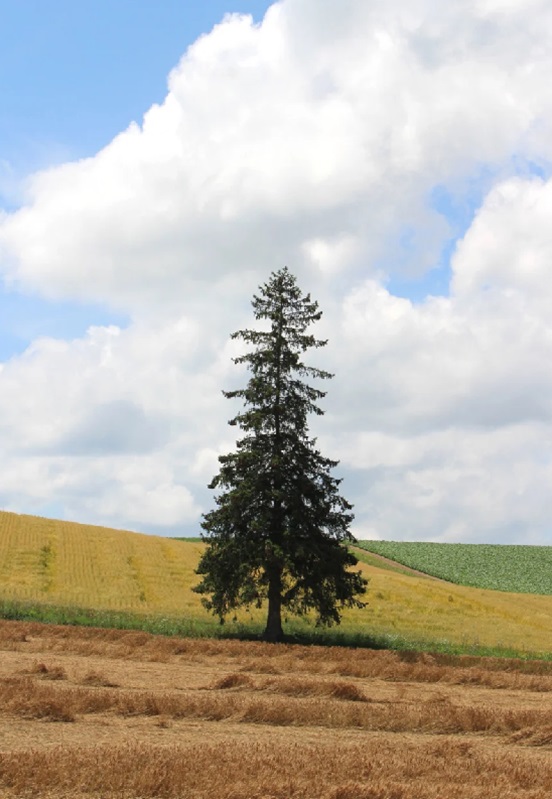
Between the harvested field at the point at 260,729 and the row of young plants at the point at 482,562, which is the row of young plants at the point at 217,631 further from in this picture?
the row of young plants at the point at 482,562

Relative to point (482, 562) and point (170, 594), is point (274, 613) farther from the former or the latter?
point (482, 562)

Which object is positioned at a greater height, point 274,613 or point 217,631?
point 274,613

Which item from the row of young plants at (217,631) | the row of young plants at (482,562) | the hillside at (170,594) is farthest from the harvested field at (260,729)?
the row of young plants at (482,562)

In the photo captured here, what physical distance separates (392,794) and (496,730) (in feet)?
20.3

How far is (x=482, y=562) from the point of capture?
3848 inches

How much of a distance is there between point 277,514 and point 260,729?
945 inches

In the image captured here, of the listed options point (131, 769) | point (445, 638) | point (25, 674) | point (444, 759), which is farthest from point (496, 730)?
point (445, 638)

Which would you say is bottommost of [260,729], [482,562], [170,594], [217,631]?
[260,729]

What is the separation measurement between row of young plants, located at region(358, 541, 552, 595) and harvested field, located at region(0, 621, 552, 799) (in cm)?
5975

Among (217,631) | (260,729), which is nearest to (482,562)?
(217,631)

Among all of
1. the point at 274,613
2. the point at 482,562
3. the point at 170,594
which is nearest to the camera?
the point at 274,613

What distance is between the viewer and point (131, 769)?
9.34m

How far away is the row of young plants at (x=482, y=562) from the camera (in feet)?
275

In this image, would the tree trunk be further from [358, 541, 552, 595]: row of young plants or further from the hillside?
A: [358, 541, 552, 595]: row of young plants
